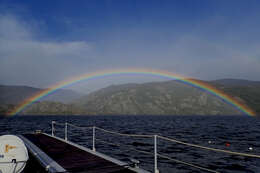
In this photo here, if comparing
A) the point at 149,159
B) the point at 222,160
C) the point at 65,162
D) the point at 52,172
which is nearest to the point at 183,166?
the point at 149,159

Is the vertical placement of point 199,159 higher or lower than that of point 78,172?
lower

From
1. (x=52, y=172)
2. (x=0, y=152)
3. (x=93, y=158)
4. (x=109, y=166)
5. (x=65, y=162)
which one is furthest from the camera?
(x=93, y=158)

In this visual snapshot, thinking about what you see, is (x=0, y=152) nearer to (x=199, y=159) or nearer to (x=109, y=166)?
(x=109, y=166)

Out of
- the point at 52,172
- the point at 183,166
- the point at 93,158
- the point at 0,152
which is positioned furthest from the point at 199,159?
the point at 0,152

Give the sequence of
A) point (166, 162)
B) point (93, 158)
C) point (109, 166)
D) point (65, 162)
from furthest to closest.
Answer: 1. point (166, 162)
2. point (93, 158)
3. point (65, 162)
4. point (109, 166)

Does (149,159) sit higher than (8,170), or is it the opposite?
(8,170)

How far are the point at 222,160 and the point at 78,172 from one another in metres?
15.0

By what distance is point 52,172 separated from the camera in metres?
7.31

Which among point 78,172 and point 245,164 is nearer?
point 78,172

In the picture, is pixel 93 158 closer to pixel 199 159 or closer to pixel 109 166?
pixel 109 166

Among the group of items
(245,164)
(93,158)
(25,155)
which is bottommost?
(245,164)

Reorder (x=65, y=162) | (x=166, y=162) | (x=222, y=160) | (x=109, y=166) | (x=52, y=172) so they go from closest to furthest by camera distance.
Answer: (x=52, y=172) < (x=109, y=166) < (x=65, y=162) < (x=166, y=162) < (x=222, y=160)

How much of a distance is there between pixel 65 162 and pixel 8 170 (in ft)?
8.13

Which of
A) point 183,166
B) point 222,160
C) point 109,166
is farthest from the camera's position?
point 222,160
